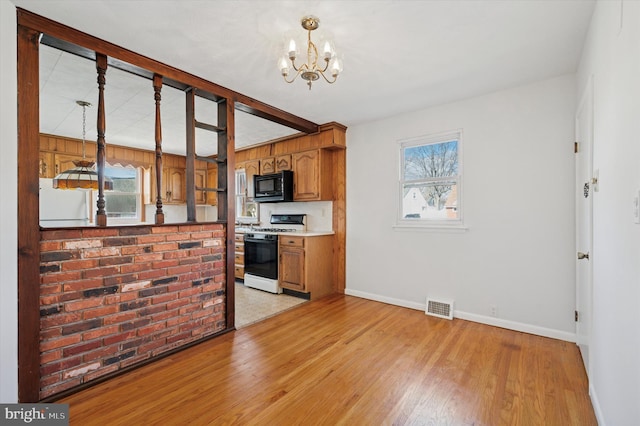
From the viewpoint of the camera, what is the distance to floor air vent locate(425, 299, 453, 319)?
3.44m

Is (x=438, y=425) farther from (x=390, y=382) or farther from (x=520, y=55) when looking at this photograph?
(x=520, y=55)

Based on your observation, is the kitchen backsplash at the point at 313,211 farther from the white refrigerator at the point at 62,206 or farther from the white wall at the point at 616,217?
the white wall at the point at 616,217

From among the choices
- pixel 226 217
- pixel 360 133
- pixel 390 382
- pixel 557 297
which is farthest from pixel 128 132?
pixel 557 297

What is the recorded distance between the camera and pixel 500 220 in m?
3.18

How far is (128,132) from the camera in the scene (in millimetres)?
4629

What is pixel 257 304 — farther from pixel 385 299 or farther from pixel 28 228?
pixel 28 228

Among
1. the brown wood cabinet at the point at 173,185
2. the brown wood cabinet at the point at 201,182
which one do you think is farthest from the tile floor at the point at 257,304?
the brown wood cabinet at the point at 173,185

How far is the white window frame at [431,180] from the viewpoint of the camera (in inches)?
137

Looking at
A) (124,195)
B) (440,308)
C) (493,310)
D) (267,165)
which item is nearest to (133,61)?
(267,165)

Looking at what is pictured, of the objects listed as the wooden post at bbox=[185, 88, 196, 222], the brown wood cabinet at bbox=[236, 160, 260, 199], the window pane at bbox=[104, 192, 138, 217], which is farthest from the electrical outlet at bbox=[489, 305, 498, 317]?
the window pane at bbox=[104, 192, 138, 217]

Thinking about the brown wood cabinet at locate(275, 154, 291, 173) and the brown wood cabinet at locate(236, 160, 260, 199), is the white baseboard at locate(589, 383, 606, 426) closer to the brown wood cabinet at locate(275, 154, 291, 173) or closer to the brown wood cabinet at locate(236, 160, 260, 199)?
the brown wood cabinet at locate(275, 154, 291, 173)

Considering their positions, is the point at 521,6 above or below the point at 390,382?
above

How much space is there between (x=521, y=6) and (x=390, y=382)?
8.90ft
